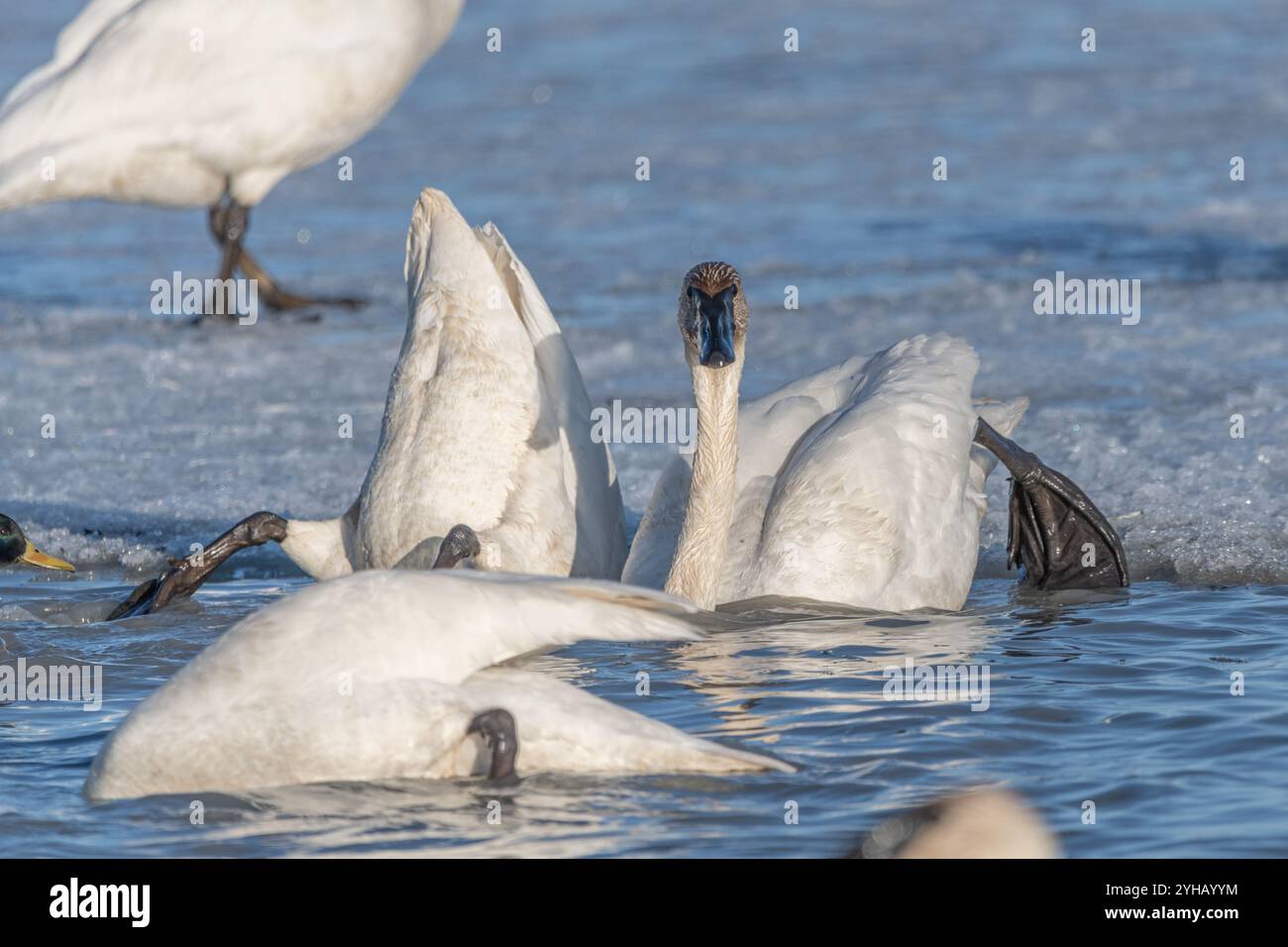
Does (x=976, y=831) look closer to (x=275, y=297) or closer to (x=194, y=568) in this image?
(x=194, y=568)

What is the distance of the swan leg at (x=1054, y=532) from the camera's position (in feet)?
22.1

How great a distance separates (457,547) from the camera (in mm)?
6121

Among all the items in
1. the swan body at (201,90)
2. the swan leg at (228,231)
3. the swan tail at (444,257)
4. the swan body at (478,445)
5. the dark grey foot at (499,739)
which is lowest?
the dark grey foot at (499,739)

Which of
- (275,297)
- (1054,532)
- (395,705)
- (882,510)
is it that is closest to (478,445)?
(882,510)

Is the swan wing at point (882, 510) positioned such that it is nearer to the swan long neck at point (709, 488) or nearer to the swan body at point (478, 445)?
the swan long neck at point (709, 488)

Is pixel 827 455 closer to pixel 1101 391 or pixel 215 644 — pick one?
pixel 215 644

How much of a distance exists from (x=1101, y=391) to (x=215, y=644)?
16.7ft

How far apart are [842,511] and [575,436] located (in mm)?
1036

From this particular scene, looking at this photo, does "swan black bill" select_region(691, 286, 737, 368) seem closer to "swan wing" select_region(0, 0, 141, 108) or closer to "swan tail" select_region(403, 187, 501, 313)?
"swan tail" select_region(403, 187, 501, 313)

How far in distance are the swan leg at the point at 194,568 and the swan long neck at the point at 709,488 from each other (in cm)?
132

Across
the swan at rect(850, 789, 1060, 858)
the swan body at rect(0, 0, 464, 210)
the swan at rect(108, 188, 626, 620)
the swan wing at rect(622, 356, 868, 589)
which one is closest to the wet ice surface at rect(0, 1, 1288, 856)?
the swan at rect(108, 188, 626, 620)

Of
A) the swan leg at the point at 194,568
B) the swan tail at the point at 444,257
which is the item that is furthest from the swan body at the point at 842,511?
the swan leg at the point at 194,568

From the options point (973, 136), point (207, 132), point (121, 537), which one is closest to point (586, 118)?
point (973, 136)
